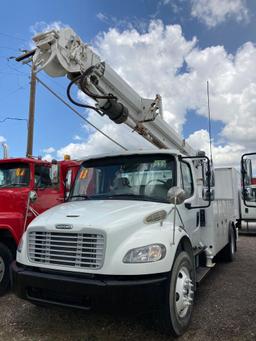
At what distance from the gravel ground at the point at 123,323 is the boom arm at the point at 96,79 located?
3497 mm

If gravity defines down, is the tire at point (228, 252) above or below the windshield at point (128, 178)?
below

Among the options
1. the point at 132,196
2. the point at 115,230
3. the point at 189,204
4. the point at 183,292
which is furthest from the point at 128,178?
the point at 183,292

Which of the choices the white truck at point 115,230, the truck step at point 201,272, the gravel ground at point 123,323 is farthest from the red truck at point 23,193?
the truck step at point 201,272

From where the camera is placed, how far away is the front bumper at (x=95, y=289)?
324cm

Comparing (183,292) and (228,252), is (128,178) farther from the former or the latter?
(228,252)

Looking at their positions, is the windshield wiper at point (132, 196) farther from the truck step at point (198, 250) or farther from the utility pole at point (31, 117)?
the utility pole at point (31, 117)

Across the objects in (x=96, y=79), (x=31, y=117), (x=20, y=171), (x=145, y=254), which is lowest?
(x=145, y=254)

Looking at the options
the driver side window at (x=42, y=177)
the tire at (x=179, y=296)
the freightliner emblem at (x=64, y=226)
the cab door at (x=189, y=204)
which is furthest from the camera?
the driver side window at (x=42, y=177)

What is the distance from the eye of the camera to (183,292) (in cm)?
386

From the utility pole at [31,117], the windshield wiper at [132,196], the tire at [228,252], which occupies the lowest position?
the tire at [228,252]

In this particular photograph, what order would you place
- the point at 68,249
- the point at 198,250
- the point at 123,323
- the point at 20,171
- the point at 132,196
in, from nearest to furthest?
the point at 68,249, the point at 123,323, the point at 132,196, the point at 198,250, the point at 20,171

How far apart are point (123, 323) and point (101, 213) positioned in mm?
1481

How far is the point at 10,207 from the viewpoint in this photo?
5.76m

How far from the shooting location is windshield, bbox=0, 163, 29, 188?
20.1 feet
